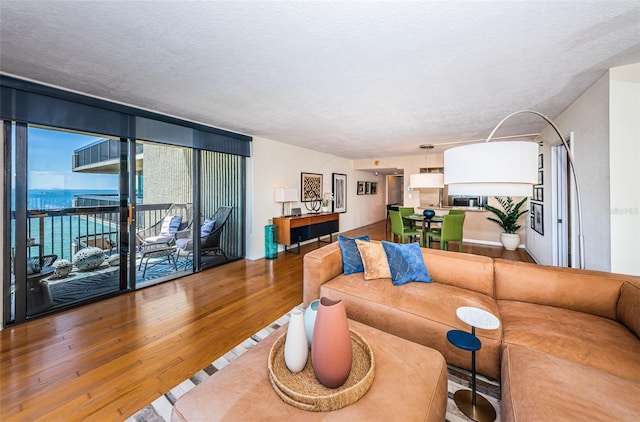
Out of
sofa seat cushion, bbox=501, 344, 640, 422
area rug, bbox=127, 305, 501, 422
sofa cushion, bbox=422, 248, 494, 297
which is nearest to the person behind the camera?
sofa seat cushion, bbox=501, 344, 640, 422

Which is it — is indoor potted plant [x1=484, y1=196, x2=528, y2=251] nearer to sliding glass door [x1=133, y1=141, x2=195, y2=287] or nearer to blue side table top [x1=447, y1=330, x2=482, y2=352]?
blue side table top [x1=447, y1=330, x2=482, y2=352]

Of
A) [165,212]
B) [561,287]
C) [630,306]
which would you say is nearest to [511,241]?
[561,287]

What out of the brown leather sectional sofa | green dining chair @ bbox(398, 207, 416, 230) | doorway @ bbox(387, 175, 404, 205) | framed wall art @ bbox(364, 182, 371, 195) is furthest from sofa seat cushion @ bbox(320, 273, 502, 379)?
doorway @ bbox(387, 175, 404, 205)

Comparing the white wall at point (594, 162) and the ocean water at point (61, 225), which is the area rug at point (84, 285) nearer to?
the ocean water at point (61, 225)

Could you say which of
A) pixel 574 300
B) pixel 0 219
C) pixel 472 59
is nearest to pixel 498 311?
pixel 574 300

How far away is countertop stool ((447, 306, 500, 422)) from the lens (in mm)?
1377

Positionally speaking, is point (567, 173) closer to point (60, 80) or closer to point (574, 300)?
point (574, 300)

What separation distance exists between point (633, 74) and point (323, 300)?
3.21 metres

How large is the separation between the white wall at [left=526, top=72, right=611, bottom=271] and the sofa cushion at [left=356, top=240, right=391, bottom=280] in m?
1.96

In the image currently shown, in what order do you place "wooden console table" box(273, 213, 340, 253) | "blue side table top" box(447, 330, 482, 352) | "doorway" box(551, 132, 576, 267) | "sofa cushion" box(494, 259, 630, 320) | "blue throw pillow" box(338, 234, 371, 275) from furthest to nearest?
1. "wooden console table" box(273, 213, 340, 253)
2. "doorway" box(551, 132, 576, 267)
3. "blue throw pillow" box(338, 234, 371, 275)
4. "sofa cushion" box(494, 259, 630, 320)
5. "blue side table top" box(447, 330, 482, 352)

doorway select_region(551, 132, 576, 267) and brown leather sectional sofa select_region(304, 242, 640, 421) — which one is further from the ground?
doorway select_region(551, 132, 576, 267)

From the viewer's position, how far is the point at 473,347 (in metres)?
1.33

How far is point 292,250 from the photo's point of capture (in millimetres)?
5434

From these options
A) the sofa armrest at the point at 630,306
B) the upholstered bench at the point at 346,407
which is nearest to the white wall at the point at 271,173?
the upholstered bench at the point at 346,407
